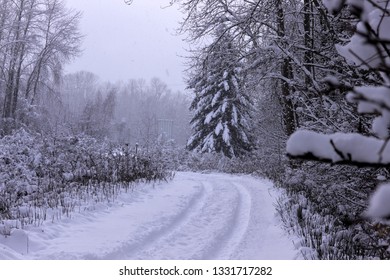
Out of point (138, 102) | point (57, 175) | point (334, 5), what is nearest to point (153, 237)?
point (57, 175)

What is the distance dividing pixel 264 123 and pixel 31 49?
18.2 metres

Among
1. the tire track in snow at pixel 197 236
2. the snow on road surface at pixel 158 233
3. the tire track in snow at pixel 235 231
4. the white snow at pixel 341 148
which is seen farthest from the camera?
the tire track in snow at pixel 235 231

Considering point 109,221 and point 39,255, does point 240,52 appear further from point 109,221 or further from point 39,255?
point 39,255

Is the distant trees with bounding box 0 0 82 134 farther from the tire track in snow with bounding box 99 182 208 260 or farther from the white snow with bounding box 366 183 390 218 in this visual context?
the white snow with bounding box 366 183 390 218

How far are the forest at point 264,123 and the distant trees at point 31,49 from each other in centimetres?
10

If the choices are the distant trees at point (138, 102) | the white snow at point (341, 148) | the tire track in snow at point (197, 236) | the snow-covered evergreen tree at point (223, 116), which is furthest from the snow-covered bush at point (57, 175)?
the distant trees at point (138, 102)

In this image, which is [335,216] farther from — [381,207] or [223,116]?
[223,116]

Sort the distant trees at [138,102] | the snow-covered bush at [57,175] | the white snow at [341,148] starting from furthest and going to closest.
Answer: the distant trees at [138,102]
the snow-covered bush at [57,175]
the white snow at [341,148]

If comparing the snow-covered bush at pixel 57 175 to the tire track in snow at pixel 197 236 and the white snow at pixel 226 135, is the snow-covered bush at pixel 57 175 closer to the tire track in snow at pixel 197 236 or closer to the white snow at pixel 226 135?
the tire track in snow at pixel 197 236

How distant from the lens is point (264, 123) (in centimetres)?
1702

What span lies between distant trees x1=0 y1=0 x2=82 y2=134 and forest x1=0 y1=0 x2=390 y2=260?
0.10 metres

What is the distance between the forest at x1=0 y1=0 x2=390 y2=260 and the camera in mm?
1300

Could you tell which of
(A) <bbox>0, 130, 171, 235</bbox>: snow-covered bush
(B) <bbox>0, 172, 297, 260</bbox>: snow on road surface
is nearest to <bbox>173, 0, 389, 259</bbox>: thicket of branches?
(B) <bbox>0, 172, 297, 260</bbox>: snow on road surface

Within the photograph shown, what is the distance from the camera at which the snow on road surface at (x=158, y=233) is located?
16.4 ft
